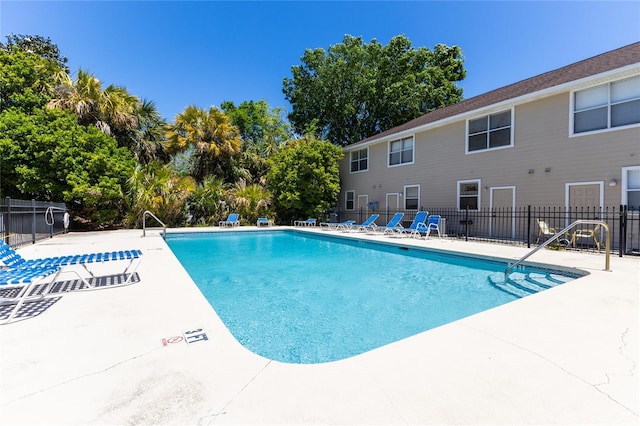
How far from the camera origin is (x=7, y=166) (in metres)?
12.8

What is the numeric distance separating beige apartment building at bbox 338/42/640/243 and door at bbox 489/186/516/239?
40mm

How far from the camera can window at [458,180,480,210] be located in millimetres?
12617

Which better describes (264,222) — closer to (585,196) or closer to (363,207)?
(363,207)

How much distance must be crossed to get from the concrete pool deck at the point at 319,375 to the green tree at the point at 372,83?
83.0ft

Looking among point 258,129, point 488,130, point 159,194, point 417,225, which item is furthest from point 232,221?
point 258,129

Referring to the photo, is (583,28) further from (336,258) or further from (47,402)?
(47,402)

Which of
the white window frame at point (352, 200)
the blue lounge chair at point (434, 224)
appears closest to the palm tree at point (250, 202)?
the white window frame at point (352, 200)

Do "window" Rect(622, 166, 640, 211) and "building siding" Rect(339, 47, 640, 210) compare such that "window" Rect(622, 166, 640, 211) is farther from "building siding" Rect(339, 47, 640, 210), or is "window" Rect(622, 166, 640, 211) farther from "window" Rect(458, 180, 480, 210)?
"window" Rect(458, 180, 480, 210)

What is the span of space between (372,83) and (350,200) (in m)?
12.3

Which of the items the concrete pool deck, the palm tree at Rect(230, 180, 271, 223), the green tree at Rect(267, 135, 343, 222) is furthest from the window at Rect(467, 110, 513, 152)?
the palm tree at Rect(230, 180, 271, 223)

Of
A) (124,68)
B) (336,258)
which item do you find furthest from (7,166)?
(336,258)

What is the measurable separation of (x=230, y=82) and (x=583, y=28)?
2331 cm

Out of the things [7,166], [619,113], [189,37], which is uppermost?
[189,37]

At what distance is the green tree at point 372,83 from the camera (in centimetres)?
2584
